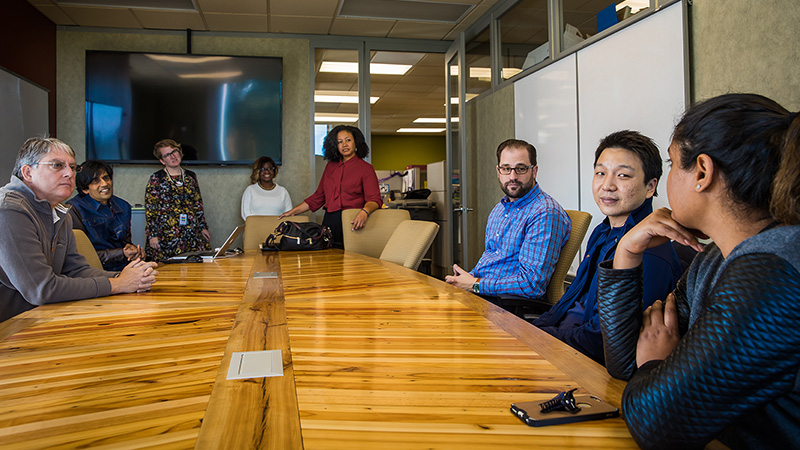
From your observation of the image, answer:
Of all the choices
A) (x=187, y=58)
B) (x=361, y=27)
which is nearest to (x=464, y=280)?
(x=361, y=27)

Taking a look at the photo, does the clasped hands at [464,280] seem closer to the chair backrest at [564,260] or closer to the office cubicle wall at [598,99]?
the chair backrest at [564,260]

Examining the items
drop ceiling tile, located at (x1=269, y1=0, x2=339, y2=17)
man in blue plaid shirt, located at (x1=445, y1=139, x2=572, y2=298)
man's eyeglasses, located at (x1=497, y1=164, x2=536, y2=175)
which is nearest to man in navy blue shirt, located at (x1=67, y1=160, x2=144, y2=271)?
man in blue plaid shirt, located at (x1=445, y1=139, x2=572, y2=298)

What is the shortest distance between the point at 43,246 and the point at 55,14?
4.64 m

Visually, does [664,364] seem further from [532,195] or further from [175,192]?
[175,192]

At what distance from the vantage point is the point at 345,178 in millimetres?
4113

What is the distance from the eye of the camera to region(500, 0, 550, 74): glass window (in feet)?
14.9

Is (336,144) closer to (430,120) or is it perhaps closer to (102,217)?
(102,217)

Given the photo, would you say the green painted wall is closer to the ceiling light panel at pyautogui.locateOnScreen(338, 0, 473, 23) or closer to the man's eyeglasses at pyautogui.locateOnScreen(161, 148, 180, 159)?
the ceiling light panel at pyautogui.locateOnScreen(338, 0, 473, 23)

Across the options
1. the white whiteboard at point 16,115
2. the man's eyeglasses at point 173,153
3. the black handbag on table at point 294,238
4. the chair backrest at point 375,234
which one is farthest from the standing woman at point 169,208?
the chair backrest at point 375,234

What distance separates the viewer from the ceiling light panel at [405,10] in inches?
203

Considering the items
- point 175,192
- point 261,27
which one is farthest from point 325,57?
point 175,192

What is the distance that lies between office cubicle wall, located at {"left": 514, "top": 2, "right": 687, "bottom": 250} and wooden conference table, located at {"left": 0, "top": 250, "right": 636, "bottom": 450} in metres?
2.28

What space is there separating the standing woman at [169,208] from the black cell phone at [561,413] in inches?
166

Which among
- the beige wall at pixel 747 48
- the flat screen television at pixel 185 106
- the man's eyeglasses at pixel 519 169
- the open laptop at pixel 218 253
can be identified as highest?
the flat screen television at pixel 185 106
